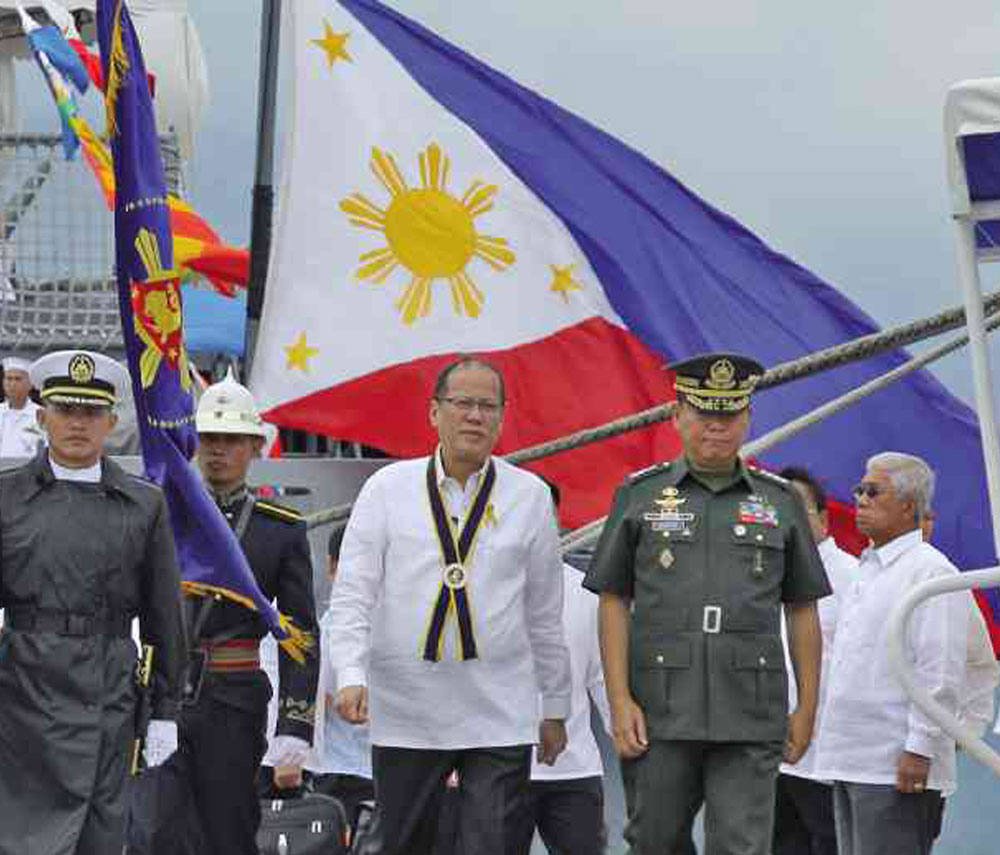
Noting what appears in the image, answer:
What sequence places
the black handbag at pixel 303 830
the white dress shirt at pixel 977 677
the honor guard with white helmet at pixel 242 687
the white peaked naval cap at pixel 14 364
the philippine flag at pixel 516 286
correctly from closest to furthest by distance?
the honor guard with white helmet at pixel 242 687, the white dress shirt at pixel 977 677, the black handbag at pixel 303 830, the philippine flag at pixel 516 286, the white peaked naval cap at pixel 14 364

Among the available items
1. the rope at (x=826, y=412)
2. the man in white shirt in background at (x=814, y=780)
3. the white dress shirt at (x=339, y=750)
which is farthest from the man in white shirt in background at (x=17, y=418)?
the man in white shirt in background at (x=814, y=780)

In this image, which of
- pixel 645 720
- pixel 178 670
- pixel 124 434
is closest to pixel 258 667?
pixel 178 670

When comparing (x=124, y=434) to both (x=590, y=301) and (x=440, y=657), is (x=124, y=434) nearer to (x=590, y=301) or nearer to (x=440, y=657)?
(x=590, y=301)

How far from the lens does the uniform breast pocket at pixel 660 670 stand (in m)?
8.62

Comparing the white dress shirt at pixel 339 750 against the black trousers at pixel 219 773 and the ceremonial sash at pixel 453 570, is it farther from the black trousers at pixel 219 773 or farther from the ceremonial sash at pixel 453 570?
the ceremonial sash at pixel 453 570

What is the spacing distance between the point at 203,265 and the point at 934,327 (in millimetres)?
6329

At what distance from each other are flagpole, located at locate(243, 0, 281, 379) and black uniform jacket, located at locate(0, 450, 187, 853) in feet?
12.5

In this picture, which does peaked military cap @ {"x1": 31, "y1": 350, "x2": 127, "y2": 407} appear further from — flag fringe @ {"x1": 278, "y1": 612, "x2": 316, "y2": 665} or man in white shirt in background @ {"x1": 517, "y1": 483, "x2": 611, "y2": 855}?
man in white shirt in background @ {"x1": 517, "y1": 483, "x2": 611, "y2": 855}

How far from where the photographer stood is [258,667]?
10.3 metres

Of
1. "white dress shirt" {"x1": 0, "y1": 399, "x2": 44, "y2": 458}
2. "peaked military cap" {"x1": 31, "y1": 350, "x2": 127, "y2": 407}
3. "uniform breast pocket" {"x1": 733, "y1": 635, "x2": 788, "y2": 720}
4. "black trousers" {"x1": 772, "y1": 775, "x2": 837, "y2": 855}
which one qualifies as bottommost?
"black trousers" {"x1": 772, "y1": 775, "x2": 837, "y2": 855}

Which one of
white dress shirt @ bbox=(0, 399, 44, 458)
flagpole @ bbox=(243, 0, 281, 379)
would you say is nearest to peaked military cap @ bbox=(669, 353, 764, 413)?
flagpole @ bbox=(243, 0, 281, 379)

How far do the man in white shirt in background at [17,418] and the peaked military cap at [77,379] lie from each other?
19.7 feet

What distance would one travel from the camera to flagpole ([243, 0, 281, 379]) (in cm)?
1316

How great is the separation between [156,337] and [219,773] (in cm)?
160
